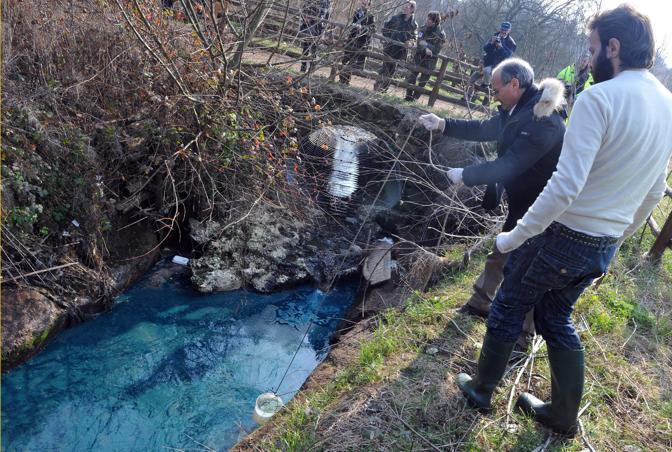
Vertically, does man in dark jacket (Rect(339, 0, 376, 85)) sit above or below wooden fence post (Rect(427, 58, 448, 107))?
above

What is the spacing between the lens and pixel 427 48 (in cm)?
948

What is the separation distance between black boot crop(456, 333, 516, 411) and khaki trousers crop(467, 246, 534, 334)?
0.89m

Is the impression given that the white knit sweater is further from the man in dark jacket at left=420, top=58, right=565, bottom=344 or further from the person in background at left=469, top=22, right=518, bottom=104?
the person in background at left=469, top=22, right=518, bottom=104

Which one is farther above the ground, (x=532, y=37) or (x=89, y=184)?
(x=532, y=37)

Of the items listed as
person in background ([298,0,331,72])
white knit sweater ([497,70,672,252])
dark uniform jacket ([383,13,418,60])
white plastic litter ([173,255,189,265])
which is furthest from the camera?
dark uniform jacket ([383,13,418,60])

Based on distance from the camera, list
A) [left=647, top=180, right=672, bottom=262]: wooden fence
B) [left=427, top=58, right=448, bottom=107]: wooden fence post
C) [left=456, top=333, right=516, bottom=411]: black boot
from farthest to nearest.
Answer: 1. [left=427, top=58, right=448, bottom=107]: wooden fence post
2. [left=647, top=180, right=672, bottom=262]: wooden fence
3. [left=456, top=333, right=516, bottom=411]: black boot

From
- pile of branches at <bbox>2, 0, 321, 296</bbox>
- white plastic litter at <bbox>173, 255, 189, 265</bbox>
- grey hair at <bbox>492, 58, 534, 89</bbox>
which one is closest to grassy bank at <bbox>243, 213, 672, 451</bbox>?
grey hair at <bbox>492, 58, 534, 89</bbox>

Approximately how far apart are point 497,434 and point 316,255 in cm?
442

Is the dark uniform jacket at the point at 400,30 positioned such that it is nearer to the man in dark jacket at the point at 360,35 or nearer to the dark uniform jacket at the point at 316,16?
the man in dark jacket at the point at 360,35

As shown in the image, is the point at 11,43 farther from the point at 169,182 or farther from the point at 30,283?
the point at 30,283

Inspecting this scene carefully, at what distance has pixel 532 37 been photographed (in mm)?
22141

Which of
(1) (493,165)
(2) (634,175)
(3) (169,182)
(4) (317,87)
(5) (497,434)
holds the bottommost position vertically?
(3) (169,182)

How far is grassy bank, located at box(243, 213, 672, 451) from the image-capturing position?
109 inches

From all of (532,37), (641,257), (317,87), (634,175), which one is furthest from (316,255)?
(532,37)
